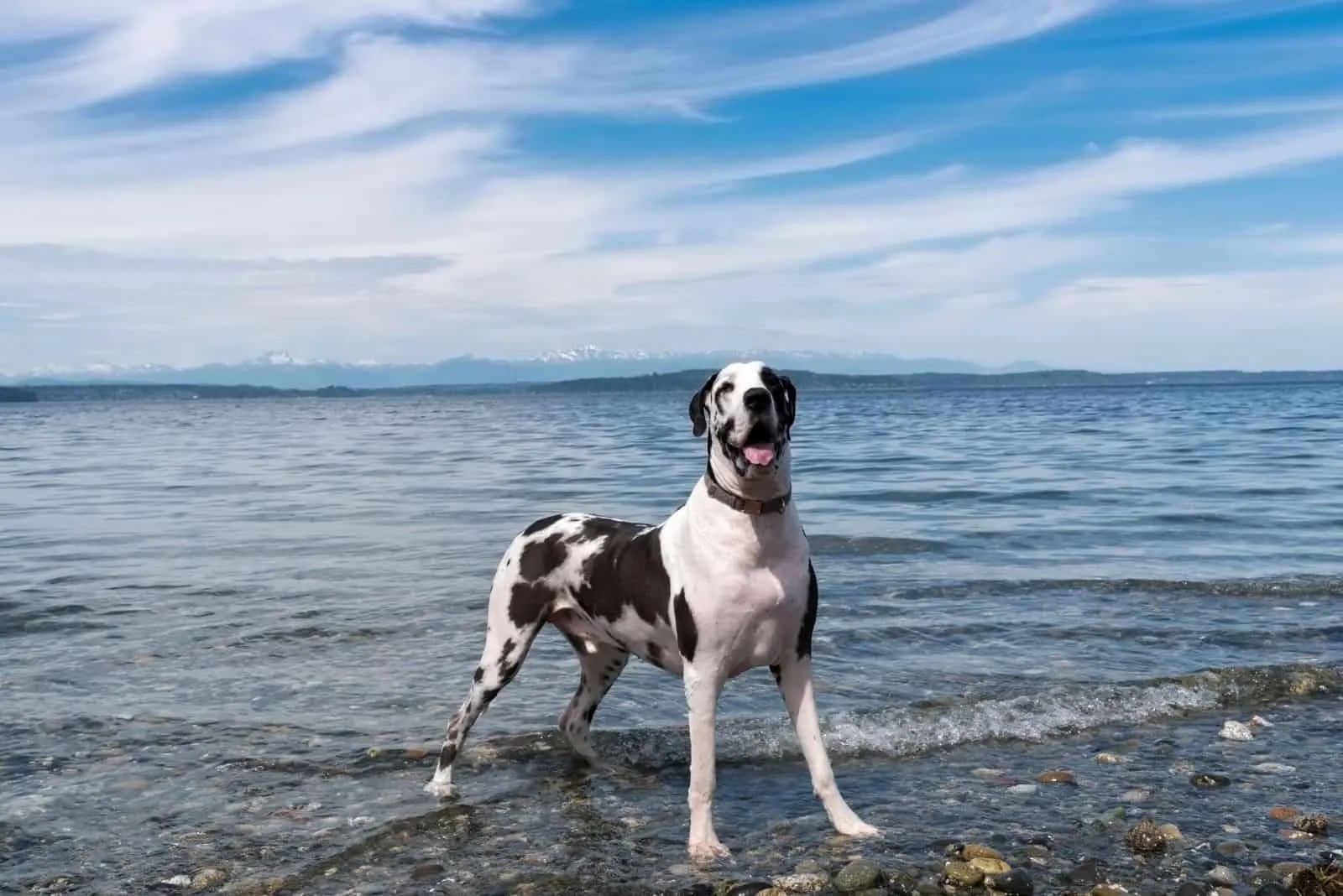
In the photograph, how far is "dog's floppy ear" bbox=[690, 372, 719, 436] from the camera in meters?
5.82

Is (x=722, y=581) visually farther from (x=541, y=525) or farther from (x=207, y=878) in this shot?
(x=207, y=878)

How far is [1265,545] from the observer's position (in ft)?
50.4

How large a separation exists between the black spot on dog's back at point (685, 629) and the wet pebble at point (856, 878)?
1.24 meters

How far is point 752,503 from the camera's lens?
570 cm

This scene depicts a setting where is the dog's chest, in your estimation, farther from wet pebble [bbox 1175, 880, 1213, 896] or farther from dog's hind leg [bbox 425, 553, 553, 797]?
wet pebble [bbox 1175, 880, 1213, 896]

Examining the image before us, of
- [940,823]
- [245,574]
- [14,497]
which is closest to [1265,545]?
[940,823]

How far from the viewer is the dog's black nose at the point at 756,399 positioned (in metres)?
5.49

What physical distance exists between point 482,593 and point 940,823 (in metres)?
7.85

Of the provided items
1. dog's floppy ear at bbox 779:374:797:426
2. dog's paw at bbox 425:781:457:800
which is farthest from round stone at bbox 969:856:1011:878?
dog's paw at bbox 425:781:457:800

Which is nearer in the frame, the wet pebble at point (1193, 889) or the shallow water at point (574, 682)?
the wet pebble at point (1193, 889)

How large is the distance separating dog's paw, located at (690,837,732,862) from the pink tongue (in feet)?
6.53

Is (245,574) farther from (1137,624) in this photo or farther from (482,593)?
(1137,624)

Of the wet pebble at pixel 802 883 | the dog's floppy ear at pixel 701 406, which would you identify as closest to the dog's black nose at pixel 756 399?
the dog's floppy ear at pixel 701 406

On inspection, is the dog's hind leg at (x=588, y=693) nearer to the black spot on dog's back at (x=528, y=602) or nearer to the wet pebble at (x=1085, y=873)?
the black spot on dog's back at (x=528, y=602)
